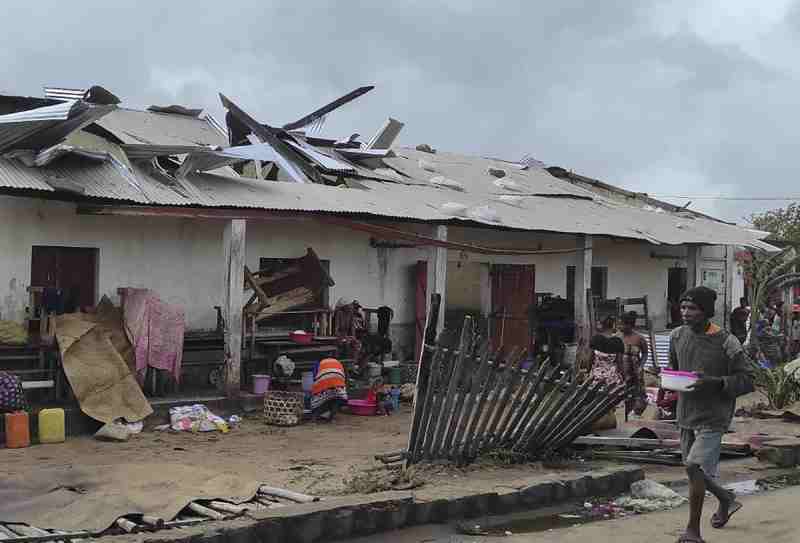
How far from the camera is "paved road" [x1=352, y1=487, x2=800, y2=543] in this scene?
256 inches

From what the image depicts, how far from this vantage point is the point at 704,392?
6281mm

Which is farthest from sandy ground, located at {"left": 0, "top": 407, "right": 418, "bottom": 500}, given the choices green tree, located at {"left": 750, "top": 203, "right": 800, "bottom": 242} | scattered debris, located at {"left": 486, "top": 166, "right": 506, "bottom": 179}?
green tree, located at {"left": 750, "top": 203, "right": 800, "bottom": 242}

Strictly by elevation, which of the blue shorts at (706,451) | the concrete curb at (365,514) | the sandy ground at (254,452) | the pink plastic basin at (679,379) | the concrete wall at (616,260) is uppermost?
the concrete wall at (616,260)

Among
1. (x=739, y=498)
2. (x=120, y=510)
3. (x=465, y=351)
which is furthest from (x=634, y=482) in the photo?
(x=120, y=510)

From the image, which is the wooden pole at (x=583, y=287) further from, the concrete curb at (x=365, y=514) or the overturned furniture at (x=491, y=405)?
the concrete curb at (x=365, y=514)

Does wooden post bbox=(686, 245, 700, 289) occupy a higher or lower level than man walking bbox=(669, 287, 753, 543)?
higher

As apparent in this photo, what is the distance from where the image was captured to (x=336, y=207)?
1320 cm

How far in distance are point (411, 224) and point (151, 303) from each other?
5.02m

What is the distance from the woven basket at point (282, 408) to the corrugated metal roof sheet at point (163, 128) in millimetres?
4905

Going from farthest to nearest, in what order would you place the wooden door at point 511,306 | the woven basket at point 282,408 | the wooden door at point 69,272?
the wooden door at point 511,306 → the wooden door at point 69,272 → the woven basket at point 282,408

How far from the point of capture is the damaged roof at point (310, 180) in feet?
37.3

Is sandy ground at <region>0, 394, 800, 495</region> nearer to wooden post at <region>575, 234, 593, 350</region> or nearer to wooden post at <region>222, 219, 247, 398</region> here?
wooden post at <region>222, 219, 247, 398</region>

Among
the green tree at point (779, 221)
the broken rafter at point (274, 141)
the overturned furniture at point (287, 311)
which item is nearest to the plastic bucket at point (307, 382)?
the overturned furniture at point (287, 311)

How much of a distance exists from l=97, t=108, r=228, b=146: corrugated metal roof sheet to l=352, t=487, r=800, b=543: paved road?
9.56 m
